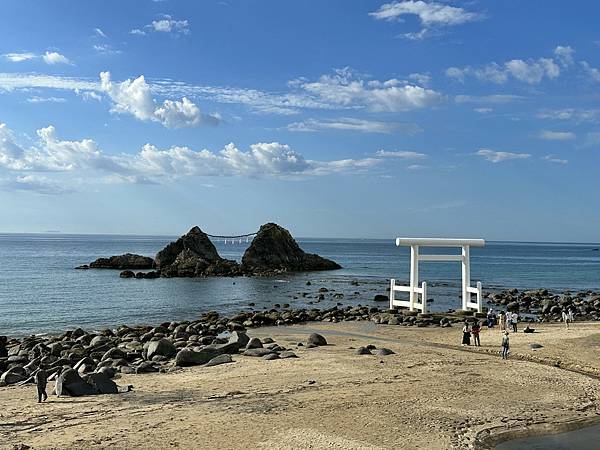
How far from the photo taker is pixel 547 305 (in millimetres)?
44375

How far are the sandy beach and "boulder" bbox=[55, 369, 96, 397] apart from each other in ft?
1.67

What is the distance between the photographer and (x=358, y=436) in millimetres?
13109

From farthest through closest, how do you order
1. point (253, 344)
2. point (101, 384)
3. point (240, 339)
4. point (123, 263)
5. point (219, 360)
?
point (123, 263), point (240, 339), point (253, 344), point (219, 360), point (101, 384)

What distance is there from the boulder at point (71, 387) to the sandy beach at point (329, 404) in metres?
0.51

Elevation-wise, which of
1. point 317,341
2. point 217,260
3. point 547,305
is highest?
point 217,260

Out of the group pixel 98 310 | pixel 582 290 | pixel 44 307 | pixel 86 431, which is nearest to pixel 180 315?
pixel 98 310

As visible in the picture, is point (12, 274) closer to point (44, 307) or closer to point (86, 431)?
point (44, 307)

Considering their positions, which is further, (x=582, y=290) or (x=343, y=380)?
(x=582, y=290)

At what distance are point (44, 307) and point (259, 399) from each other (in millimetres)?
34088

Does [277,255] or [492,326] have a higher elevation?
[277,255]

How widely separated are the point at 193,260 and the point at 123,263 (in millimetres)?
19802

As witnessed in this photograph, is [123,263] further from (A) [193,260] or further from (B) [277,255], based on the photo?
(B) [277,255]

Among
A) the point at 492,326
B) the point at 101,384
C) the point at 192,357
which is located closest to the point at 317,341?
the point at 192,357

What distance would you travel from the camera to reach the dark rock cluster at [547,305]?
1604 inches
